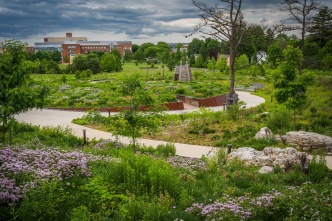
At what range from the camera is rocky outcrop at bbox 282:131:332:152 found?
12.3m

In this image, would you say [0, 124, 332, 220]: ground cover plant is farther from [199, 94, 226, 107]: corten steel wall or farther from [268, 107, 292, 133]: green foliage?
[199, 94, 226, 107]: corten steel wall

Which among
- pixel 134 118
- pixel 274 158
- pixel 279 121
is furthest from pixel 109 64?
pixel 274 158

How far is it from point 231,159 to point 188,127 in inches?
226

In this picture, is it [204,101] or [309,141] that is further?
[204,101]

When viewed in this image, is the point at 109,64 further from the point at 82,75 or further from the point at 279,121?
the point at 279,121

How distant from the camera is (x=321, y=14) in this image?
49.4 metres

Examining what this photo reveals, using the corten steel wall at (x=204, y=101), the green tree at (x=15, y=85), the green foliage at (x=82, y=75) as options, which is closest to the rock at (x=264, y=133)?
the green tree at (x=15, y=85)

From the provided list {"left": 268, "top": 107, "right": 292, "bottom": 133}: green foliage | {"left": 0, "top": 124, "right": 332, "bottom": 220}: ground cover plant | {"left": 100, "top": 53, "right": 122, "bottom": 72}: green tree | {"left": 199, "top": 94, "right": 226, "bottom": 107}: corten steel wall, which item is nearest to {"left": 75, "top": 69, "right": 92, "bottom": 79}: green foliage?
{"left": 100, "top": 53, "right": 122, "bottom": 72}: green tree

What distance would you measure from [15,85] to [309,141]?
1066cm

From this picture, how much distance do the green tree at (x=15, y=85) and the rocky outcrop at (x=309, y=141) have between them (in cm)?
931

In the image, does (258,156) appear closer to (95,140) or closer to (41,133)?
(95,140)

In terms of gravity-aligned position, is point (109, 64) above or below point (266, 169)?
above

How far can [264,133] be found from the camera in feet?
45.4

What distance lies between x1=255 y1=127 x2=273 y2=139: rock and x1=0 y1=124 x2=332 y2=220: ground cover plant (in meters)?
4.12
